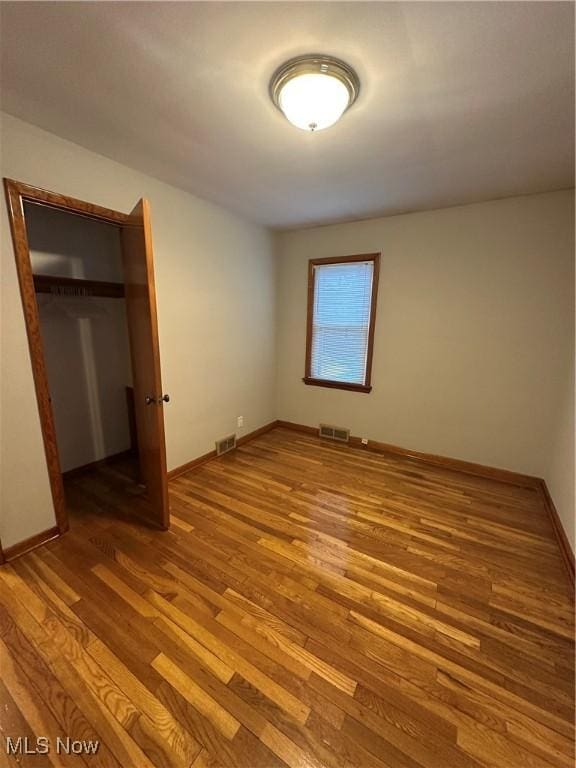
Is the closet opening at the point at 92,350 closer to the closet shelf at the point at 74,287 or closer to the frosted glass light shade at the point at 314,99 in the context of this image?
the closet shelf at the point at 74,287

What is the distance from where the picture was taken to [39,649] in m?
1.32

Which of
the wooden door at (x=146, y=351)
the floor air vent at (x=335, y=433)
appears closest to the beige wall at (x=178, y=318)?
the wooden door at (x=146, y=351)

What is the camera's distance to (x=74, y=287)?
101 inches

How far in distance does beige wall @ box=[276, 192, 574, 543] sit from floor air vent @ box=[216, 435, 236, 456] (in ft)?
4.65

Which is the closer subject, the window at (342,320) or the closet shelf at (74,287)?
the closet shelf at (74,287)

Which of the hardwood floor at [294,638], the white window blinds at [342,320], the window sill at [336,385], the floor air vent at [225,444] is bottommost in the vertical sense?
the hardwood floor at [294,638]

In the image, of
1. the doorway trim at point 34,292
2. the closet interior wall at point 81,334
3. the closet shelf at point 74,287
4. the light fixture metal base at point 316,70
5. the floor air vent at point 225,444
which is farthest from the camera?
the floor air vent at point 225,444

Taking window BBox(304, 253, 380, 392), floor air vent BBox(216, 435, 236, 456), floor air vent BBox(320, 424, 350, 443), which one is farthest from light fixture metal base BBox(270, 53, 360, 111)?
floor air vent BBox(320, 424, 350, 443)

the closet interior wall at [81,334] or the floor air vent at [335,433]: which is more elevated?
the closet interior wall at [81,334]

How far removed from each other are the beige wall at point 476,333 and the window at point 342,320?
0.42ft

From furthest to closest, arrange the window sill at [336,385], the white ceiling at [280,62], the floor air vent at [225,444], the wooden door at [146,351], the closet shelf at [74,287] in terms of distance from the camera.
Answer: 1. the window sill at [336,385]
2. the floor air vent at [225,444]
3. the closet shelf at [74,287]
4. the wooden door at [146,351]
5. the white ceiling at [280,62]

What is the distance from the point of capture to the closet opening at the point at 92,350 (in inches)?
71.2

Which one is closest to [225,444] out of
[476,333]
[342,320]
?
[342,320]

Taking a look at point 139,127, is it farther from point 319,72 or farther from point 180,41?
point 319,72
